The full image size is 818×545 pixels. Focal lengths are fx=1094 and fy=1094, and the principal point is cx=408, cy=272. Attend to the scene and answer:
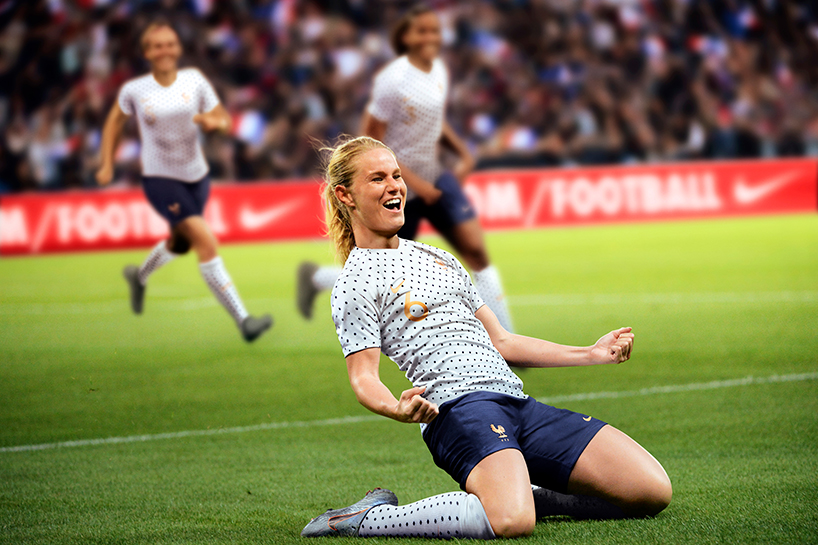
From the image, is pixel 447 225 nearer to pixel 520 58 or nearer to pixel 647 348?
pixel 647 348

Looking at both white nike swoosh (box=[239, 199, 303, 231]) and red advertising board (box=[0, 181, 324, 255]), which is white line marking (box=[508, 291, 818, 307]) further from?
white nike swoosh (box=[239, 199, 303, 231])

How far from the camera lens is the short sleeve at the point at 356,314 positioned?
3.68 m

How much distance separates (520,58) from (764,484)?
18.3m

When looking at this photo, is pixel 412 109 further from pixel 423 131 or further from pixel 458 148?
pixel 458 148

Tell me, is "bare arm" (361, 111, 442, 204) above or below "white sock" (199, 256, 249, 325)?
above

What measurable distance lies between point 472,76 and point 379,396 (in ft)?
59.2

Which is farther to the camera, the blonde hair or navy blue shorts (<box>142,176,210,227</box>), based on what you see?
navy blue shorts (<box>142,176,210,227</box>)

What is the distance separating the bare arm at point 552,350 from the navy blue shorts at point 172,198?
15.8ft

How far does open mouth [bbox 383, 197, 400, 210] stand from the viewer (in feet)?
12.6

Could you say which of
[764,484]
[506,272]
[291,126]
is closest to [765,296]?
[506,272]

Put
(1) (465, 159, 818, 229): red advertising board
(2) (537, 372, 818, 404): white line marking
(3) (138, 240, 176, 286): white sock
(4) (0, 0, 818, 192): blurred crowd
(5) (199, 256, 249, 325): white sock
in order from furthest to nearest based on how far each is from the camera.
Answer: (1) (465, 159, 818, 229): red advertising board, (4) (0, 0, 818, 192): blurred crowd, (3) (138, 240, 176, 286): white sock, (5) (199, 256, 249, 325): white sock, (2) (537, 372, 818, 404): white line marking

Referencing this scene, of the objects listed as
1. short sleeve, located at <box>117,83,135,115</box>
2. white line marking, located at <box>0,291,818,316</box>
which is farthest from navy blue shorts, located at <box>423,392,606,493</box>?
white line marking, located at <box>0,291,818,316</box>

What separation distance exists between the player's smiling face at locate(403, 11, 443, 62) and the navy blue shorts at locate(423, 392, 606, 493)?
3857 mm

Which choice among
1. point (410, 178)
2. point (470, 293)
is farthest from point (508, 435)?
Result: point (410, 178)
